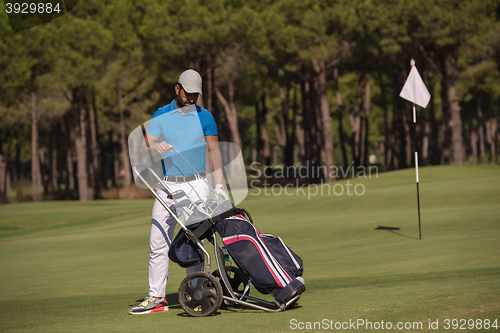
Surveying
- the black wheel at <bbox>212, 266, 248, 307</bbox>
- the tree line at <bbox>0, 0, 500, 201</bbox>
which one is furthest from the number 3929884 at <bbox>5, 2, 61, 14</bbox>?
the black wheel at <bbox>212, 266, 248, 307</bbox>

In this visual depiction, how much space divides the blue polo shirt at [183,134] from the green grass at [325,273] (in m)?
1.43

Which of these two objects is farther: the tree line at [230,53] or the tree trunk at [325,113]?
the tree trunk at [325,113]

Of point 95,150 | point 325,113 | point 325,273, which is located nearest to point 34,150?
point 95,150

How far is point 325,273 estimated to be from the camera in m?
7.49

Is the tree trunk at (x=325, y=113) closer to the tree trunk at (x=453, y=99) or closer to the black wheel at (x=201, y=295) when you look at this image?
the tree trunk at (x=453, y=99)

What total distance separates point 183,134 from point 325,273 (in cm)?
323

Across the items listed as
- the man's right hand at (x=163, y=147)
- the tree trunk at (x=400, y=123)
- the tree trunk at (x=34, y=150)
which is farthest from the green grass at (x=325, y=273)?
the tree trunk at (x=400, y=123)

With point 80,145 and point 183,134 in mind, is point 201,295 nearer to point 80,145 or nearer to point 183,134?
point 183,134

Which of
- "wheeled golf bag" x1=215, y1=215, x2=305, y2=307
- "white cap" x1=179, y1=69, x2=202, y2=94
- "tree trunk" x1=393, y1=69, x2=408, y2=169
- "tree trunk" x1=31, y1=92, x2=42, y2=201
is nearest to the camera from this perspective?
"wheeled golf bag" x1=215, y1=215, x2=305, y2=307

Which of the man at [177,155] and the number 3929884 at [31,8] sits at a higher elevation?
the number 3929884 at [31,8]

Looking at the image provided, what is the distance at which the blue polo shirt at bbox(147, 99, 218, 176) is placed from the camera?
5324 mm

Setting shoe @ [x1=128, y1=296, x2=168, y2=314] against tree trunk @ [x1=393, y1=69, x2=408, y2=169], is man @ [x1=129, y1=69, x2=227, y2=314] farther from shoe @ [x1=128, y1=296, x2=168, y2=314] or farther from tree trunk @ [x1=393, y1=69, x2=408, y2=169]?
tree trunk @ [x1=393, y1=69, x2=408, y2=169]

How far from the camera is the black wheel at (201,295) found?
16.3 ft

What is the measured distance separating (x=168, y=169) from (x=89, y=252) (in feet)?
23.4
